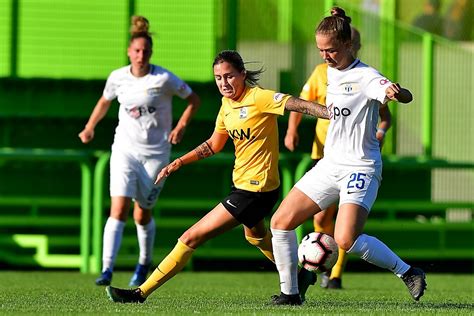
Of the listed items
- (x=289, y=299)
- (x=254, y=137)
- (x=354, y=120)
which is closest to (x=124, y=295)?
(x=289, y=299)

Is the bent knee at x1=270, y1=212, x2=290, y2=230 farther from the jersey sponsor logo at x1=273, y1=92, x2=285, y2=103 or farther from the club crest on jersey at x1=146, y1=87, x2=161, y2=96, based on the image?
the club crest on jersey at x1=146, y1=87, x2=161, y2=96

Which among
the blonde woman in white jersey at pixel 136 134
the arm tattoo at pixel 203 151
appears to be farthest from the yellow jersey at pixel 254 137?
the blonde woman in white jersey at pixel 136 134

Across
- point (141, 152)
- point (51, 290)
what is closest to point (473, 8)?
point (141, 152)

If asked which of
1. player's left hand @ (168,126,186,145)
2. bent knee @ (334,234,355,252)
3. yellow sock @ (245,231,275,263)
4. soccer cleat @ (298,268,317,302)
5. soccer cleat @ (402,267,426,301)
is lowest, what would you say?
soccer cleat @ (298,268,317,302)

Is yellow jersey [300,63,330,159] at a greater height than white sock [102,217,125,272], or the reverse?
yellow jersey [300,63,330,159]

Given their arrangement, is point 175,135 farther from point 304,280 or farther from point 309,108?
point 309,108

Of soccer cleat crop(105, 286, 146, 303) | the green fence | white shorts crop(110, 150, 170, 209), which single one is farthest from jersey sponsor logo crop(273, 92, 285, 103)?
the green fence

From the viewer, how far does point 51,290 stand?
408 inches

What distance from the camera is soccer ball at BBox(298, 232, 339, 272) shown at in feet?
27.8

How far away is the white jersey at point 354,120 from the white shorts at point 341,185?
5cm

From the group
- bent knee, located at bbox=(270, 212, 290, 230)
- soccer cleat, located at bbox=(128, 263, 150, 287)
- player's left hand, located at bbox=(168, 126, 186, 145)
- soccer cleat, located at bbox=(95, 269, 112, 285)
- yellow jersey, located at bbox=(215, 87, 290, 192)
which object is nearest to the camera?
bent knee, located at bbox=(270, 212, 290, 230)

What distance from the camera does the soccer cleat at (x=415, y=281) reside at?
27.1 feet

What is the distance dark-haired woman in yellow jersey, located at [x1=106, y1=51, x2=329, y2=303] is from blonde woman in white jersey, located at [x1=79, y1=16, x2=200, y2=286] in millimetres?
2591

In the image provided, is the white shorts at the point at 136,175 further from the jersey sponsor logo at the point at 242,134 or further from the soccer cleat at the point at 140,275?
the jersey sponsor logo at the point at 242,134
